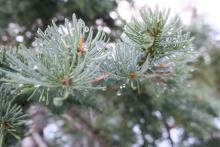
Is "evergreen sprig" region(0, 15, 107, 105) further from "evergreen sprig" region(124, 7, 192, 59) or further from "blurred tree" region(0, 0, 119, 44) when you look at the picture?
"blurred tree" region(0, 0, 119, 44)

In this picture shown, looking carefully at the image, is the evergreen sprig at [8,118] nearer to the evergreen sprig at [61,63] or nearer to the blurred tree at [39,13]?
the evergreen sprig at [61,63]

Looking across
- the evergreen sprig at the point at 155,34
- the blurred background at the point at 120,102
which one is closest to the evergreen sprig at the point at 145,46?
the evergreen sprig at the point at 155,34

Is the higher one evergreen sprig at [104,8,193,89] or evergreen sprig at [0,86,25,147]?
evergreen sprig at [104,8,193,89]

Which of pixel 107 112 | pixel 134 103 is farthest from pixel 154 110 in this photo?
pixel 107 112

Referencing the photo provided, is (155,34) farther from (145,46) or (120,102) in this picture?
(120,102)

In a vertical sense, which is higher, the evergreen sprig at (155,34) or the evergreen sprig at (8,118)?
the evergreen sprig at (155,34)

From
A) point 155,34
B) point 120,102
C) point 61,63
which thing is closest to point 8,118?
point 61,63

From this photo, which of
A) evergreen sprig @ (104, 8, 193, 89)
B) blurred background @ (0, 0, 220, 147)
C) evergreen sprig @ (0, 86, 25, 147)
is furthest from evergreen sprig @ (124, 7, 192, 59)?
blurred background @ (0, 0, 220, 147)

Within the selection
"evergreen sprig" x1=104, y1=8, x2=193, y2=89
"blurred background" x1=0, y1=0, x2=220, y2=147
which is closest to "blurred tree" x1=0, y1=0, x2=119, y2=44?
"blurred background" x1=0, y1=0, x2=220, y2=147

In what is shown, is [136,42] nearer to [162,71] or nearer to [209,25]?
[162,71]

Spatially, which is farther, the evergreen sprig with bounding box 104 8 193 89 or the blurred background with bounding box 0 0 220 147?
the blurred background with bounding box 0 0 220 147

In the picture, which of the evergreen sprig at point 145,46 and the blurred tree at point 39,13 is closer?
the evergreen sprig at point 145,46
